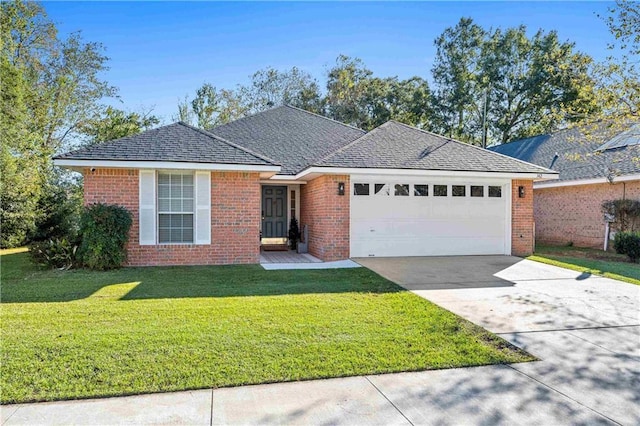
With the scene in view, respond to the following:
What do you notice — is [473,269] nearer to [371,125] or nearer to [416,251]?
[416,251]

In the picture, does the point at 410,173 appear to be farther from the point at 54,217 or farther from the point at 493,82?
the point at 493,82

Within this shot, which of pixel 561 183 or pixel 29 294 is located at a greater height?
pixel 561 183

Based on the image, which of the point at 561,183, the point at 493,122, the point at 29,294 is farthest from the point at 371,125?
the point at 29,294

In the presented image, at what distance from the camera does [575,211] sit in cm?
1703

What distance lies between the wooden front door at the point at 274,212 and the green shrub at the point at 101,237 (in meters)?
6.02

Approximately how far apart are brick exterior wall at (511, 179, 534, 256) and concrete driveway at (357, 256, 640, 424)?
1.95 m

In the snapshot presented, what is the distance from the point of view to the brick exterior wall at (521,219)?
13.2 m

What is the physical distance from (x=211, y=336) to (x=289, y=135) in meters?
Answer: 12.4

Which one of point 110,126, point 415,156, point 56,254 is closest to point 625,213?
point 415,156

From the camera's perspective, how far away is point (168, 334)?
16.7 feet

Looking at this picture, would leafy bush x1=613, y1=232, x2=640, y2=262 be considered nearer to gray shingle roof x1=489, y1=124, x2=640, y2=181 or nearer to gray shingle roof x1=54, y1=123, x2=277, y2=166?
gray shingle roof x1=489, y1=124, x2=640, y2=181

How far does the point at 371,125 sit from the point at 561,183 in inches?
706

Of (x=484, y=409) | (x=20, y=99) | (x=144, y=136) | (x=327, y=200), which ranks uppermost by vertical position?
(x=20, y=99)

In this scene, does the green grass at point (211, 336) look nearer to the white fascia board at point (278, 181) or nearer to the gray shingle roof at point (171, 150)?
the gray shingle roof at point (171, 150)
